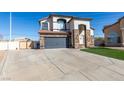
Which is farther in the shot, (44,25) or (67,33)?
(44,25)

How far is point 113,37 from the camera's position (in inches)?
696

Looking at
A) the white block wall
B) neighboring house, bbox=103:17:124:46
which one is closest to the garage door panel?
the white block wall

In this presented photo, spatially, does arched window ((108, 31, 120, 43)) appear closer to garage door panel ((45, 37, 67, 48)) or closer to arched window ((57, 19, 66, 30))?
arched window ((57, 19, 66, 30))

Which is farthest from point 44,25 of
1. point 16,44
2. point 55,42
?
point 16,44

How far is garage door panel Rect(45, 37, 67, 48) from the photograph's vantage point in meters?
14.8

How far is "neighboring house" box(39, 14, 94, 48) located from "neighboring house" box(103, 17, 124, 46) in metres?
2.43

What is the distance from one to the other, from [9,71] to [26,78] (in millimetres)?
1281

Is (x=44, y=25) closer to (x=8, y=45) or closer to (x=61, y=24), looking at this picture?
(x=61, y=24)

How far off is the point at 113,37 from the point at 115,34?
477 mm

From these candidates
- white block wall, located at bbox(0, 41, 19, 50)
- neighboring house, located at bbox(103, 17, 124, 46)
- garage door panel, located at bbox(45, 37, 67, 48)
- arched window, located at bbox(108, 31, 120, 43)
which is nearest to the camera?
white block wall, located at bbox(0, 41, 19, 50)

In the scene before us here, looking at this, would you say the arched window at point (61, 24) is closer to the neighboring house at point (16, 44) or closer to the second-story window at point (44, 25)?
the second-story window at point (44, 25)

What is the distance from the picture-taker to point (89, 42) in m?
16.5

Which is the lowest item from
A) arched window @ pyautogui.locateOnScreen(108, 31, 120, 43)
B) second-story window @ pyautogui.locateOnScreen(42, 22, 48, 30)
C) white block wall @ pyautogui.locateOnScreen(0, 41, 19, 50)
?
white block wall @ pyautogui.locateOnScreen(0, 41, 19, 50)
